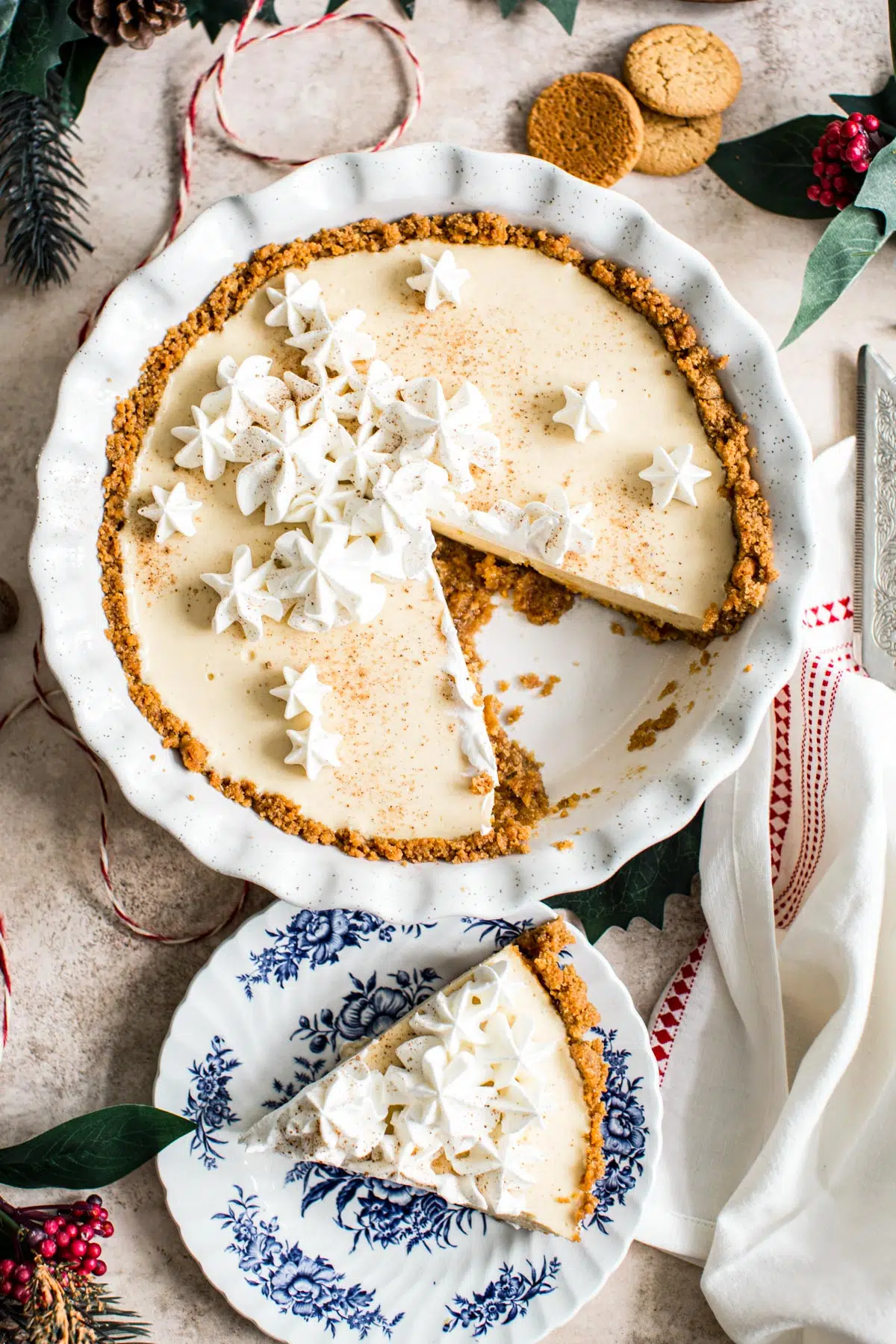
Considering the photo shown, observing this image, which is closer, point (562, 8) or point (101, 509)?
point (101, 509)

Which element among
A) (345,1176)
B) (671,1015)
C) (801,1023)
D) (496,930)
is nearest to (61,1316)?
(345,1176)

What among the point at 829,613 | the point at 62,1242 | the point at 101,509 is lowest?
the point at 62,1242

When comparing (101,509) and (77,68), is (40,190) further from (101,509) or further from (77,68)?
(101,509)

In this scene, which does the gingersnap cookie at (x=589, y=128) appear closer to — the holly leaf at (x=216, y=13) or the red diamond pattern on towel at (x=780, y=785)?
the holly leaf at (x=216, y=13)

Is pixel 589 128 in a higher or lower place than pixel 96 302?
higher

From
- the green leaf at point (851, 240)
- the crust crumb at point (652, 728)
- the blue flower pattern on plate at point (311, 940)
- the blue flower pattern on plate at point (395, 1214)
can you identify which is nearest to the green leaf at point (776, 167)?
the green leaf at point (851, 240)

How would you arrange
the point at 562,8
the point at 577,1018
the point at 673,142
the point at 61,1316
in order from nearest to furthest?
1. the point at 61,1316
2. the point at 577,1018
3. the point at 562,8
4. the point at 673,142
